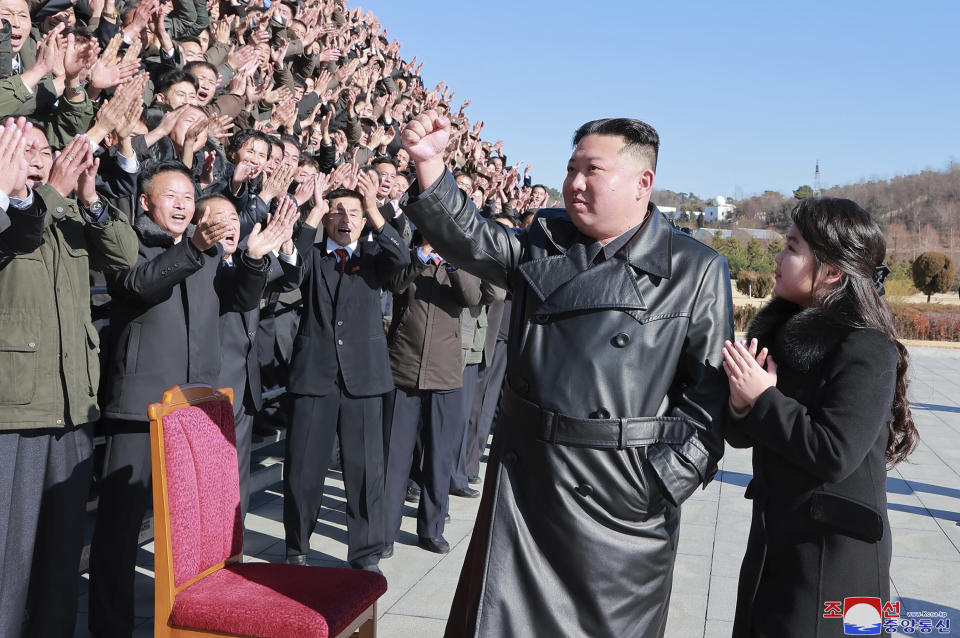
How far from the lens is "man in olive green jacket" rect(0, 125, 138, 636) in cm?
291

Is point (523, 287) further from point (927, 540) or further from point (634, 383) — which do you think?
point (927, 540)

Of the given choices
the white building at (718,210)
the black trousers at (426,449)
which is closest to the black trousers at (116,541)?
the black trousers at (426,449)

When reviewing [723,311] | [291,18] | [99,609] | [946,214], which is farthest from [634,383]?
[946,214]

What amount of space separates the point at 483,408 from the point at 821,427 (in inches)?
186

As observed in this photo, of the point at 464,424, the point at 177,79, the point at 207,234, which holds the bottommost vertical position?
the point at 464,424

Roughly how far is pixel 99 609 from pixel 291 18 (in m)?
9.55

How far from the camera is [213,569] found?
2846mm

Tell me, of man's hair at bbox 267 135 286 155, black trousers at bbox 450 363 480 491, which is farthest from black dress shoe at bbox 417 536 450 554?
man's hair at bbox 267 135 286 155

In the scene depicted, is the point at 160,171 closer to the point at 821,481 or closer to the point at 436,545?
the point at 436,545

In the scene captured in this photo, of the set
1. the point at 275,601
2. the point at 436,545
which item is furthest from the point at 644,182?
the point at 436,545

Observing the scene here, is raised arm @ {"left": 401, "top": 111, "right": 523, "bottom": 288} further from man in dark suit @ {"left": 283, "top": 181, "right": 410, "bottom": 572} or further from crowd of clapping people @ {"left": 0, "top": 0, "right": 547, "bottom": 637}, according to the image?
man in dark suit @ {"left": 283, "top": 181, "right": 410, "bottom": 572}

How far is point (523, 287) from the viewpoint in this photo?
2.46 meters

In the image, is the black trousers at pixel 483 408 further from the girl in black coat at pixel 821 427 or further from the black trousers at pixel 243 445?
the girl in black coat at pixel 821 427

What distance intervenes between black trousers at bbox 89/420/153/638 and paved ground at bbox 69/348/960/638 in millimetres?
279
